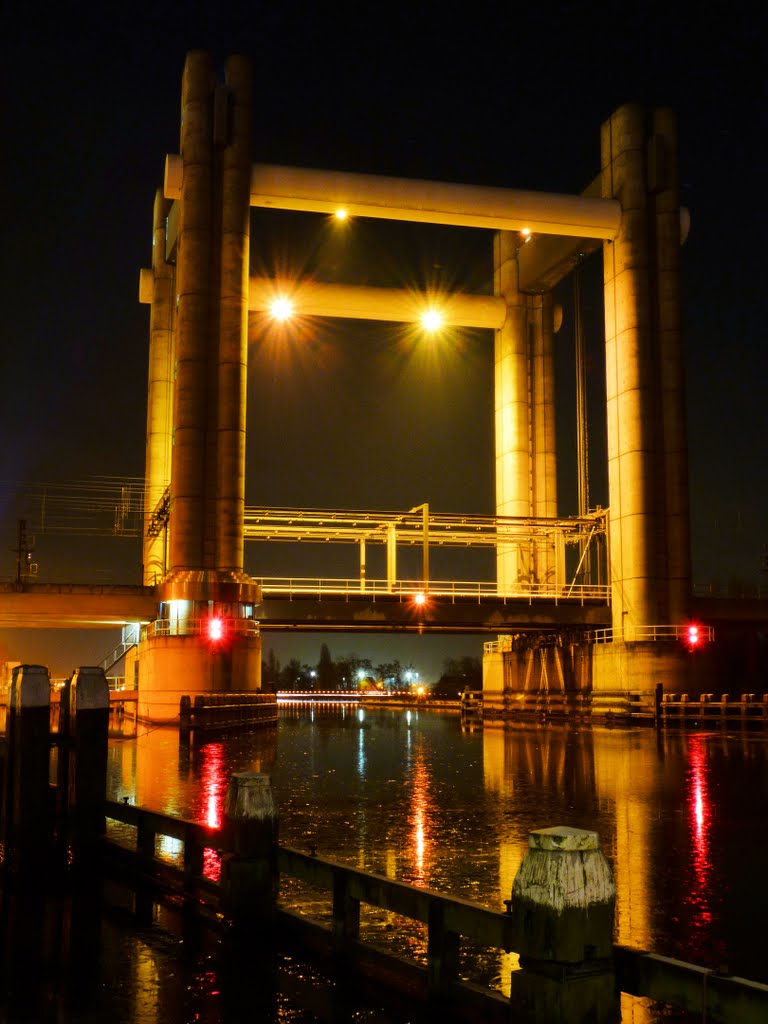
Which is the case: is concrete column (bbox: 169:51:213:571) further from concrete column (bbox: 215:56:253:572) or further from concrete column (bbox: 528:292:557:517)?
concrete column (bbox: 528:292:557:517)

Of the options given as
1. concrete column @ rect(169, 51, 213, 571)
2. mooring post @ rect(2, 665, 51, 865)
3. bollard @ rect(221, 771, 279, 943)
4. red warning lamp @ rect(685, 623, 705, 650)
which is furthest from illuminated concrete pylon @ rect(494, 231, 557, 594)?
bollard @ rect(221, 771, 279, 943)

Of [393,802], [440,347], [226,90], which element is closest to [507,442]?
[440,347]

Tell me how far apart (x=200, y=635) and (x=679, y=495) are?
82.0 feet

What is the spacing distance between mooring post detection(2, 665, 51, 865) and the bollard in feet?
14.5

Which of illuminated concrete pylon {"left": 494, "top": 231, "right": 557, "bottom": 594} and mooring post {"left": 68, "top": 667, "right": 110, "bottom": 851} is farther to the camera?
illuminated concrete pylon {"left": 494, "top": 231, "right": 557, "bottom": 594}

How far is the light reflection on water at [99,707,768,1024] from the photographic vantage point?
11.7 metres

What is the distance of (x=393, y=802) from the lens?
22375 mm

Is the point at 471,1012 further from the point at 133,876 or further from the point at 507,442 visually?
the point at 507,442

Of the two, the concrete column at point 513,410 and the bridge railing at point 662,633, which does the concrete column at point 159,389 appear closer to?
the concrete column at point 513,410

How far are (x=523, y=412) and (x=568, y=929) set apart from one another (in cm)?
6961

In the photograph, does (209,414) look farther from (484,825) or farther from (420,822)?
(484,825)

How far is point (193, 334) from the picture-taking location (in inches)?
2076

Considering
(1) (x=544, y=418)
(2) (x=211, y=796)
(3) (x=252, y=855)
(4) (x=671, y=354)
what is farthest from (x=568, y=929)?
(1) (x=544, y=418)

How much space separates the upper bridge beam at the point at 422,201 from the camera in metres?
55.7
